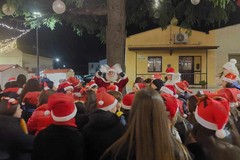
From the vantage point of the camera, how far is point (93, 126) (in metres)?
3.55

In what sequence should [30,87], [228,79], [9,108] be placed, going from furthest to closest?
[30,87] → [228,79] → [9,108]

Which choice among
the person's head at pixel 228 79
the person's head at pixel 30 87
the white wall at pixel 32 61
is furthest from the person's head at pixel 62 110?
the white wall at pixel 32 61

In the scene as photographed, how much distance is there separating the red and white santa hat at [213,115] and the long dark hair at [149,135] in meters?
0.44

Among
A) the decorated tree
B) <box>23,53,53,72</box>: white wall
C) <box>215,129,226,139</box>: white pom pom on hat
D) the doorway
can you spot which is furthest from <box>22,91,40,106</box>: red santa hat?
<box>23,53,53,72</box>: white wall

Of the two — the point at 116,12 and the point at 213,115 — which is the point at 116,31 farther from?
the point at 213,115

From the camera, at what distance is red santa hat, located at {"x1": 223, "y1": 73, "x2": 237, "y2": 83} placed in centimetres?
601

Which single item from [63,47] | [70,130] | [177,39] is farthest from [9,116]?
[63,47]

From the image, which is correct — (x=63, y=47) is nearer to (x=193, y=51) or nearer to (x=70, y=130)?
(x=193, y=51)

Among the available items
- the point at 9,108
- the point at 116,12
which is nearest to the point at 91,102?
the point at 9,108

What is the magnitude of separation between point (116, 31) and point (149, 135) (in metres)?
6.56

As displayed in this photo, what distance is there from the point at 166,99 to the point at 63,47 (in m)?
40.2

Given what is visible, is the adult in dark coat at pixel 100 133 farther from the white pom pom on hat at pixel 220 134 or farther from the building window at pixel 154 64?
the building window at pixel 154 64

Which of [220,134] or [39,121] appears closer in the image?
[220,134]

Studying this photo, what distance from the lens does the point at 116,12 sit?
8.70m
